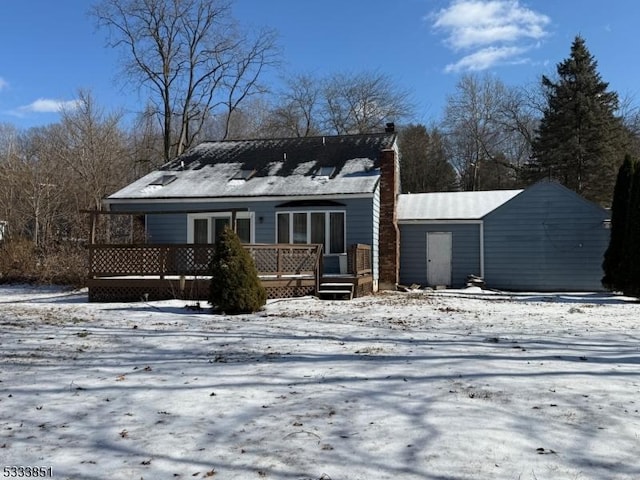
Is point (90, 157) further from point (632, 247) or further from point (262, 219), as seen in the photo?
point (632, 247)

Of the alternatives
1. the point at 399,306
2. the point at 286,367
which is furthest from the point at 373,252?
the point at 286,367

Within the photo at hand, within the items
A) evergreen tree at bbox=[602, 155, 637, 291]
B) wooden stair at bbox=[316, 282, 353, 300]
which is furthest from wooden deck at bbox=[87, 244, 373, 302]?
evergreen tree at bbox=[602, 155, 637, 291]

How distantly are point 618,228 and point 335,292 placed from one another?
30.2ft

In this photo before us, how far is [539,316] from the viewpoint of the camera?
33.6 ft

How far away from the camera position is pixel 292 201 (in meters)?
16.5

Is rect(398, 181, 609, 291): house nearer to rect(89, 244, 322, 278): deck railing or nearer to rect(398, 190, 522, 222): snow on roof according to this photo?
rect(398, 190, 522, 222): snow on roof

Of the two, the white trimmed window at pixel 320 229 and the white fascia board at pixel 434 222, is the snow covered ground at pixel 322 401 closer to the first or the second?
the white trimmed window at pixel 320 229

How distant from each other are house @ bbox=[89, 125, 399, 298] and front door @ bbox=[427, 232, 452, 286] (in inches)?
73.2

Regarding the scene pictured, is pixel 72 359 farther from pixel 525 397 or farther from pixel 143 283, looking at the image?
pixel 143 283

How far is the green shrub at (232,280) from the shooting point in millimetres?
10242

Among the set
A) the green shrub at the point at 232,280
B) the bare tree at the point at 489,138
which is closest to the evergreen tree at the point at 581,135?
the bare tree at the point at 489,138

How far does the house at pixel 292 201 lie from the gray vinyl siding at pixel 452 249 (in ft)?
4.86

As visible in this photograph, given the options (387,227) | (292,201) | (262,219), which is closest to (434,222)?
(387,227)

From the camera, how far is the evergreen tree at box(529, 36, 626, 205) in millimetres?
32531
